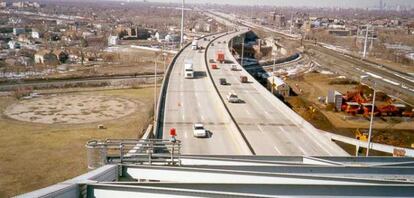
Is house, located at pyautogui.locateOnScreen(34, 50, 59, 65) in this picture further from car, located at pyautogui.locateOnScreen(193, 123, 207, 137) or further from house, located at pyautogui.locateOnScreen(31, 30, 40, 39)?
car, located at pyautogui.locateOnScreen(193, 123, 207, 137)

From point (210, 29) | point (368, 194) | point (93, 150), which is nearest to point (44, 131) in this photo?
point (93, 150)

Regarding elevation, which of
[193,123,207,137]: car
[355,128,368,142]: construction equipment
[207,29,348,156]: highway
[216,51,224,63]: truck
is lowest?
[355,128,368,142]: construction equipment

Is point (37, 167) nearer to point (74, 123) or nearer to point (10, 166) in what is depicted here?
point (10, 166)

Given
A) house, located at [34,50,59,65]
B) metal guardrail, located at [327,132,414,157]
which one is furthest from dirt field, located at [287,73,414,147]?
house, located at [34,50,59,65]

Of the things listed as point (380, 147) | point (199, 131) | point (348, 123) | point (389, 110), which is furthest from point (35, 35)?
point (380, 147)

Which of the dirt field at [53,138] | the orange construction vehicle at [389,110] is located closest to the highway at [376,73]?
the orange construction vehicle at [389,110]
